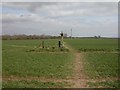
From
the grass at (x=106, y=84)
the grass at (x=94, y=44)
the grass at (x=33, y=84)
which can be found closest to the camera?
the grass at (x=33, y=84)

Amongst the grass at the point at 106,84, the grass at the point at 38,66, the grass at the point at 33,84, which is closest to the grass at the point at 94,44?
the grass at the point at 38,66

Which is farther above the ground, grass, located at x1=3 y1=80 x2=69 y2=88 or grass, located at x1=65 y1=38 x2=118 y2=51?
grass, located at x1=65 y1=38 x2=118 y2=51

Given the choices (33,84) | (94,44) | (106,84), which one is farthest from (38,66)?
(94,44)

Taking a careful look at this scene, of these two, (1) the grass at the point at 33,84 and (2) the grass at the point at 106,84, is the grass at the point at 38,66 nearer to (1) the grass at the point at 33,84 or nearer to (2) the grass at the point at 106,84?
(1) the grass at the point at 33,84

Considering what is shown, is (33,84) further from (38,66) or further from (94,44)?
(94,44)

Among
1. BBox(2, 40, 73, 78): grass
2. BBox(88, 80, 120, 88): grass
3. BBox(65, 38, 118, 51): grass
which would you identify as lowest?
BBox(88, 80, 120, 88): grass

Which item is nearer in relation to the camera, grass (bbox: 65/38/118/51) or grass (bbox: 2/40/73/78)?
grass (bbox: 2/40/73/78)

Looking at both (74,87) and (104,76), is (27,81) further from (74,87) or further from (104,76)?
(104,76)

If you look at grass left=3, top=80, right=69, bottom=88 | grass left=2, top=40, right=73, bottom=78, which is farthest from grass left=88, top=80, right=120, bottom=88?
grass left=2, top=40, right=73, bottom=78

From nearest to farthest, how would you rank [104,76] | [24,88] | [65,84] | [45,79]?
[24,88] → [65,84] → [45,79] → [104,76]

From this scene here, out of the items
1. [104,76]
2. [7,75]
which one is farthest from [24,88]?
[104,76]

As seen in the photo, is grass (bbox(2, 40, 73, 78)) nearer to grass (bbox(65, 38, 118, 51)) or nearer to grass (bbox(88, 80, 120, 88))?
grass (bbox(88, 80, 120, 88))

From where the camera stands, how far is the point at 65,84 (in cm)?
1335

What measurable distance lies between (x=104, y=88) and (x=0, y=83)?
4.89 m
